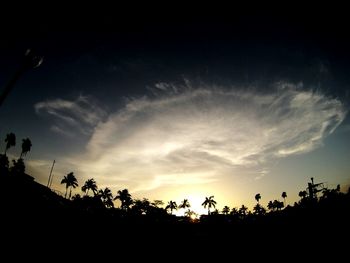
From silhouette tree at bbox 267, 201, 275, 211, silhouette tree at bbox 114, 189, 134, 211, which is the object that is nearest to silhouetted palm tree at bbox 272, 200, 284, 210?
silhouette tree at bbox 267, 201, 275, 211

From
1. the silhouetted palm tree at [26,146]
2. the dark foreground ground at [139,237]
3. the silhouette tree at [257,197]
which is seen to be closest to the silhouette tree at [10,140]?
the silhouetted palm tree at [26,146]

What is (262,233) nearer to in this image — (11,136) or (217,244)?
(217,244)

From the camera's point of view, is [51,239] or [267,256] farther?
[267,256]

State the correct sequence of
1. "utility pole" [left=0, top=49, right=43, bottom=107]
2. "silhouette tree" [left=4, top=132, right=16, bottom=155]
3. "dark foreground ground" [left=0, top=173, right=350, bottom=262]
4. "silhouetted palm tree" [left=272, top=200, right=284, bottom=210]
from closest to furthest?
"utility pole" [left=0, top=49, right=43, bottom=107] → "dark foreground ground" [left=0, top=173, right=350, bottom=262] → "silhouette tree" [left=4, top=132, right=16, bottom=155] → "silhouetted palm tree" [left=272, top=200, right=284, bottom=210]

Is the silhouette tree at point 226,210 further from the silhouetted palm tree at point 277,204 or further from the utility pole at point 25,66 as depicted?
the utility pole at point 25,66

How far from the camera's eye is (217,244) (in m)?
20.6

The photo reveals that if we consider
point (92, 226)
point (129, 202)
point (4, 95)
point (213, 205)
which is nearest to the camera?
point (4, 95)

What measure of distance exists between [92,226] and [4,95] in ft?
43.8

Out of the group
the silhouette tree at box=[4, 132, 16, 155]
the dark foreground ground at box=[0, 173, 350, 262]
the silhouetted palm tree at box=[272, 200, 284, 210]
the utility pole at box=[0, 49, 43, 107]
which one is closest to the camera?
the utility pole at box=[0, 49, 43, 107]

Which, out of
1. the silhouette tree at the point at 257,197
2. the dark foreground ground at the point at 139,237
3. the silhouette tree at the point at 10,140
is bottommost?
the dark foreground ground at the point at 139,237

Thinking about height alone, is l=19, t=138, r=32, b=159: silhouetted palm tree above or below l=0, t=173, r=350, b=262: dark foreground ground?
above

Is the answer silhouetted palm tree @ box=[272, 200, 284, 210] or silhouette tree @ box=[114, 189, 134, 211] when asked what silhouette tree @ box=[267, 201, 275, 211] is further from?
silhouette tree @ box=[114, 189, 134, 211]

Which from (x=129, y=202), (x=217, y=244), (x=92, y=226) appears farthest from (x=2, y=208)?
(x=129, y=202)

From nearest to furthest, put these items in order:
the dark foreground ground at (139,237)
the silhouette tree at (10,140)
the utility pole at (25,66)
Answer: the utility pole at (25,66)
the dark foreground ground at (139,237)
the silhouette tree at (10,140)
